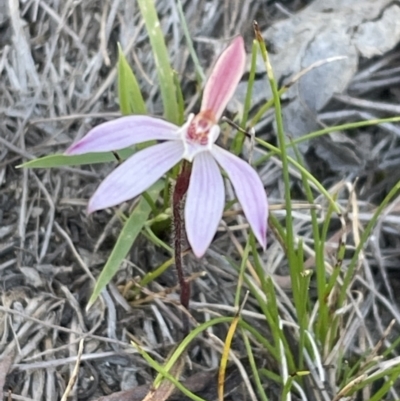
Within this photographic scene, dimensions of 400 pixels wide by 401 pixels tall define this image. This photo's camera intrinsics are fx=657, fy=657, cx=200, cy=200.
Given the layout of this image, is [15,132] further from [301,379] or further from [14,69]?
[301,379]

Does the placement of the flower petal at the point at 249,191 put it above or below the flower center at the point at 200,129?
below

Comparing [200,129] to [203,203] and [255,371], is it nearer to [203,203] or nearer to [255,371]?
[203,203]

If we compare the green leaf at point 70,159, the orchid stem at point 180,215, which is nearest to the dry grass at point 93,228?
the orchid stem at point 180,215

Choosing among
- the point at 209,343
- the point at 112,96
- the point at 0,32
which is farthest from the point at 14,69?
the point at 209,343

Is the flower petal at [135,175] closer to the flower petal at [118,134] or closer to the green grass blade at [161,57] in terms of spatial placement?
the flower petal at [118,134]

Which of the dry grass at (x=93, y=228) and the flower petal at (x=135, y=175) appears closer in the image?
the flower petal at (x=135, y=175)

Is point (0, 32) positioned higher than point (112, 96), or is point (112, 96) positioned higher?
point (0, 32)

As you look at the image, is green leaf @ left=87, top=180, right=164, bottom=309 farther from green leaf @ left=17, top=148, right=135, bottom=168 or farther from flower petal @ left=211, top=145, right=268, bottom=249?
Answer: flower petal @ left=211, top=145, right=268, bottom=249
